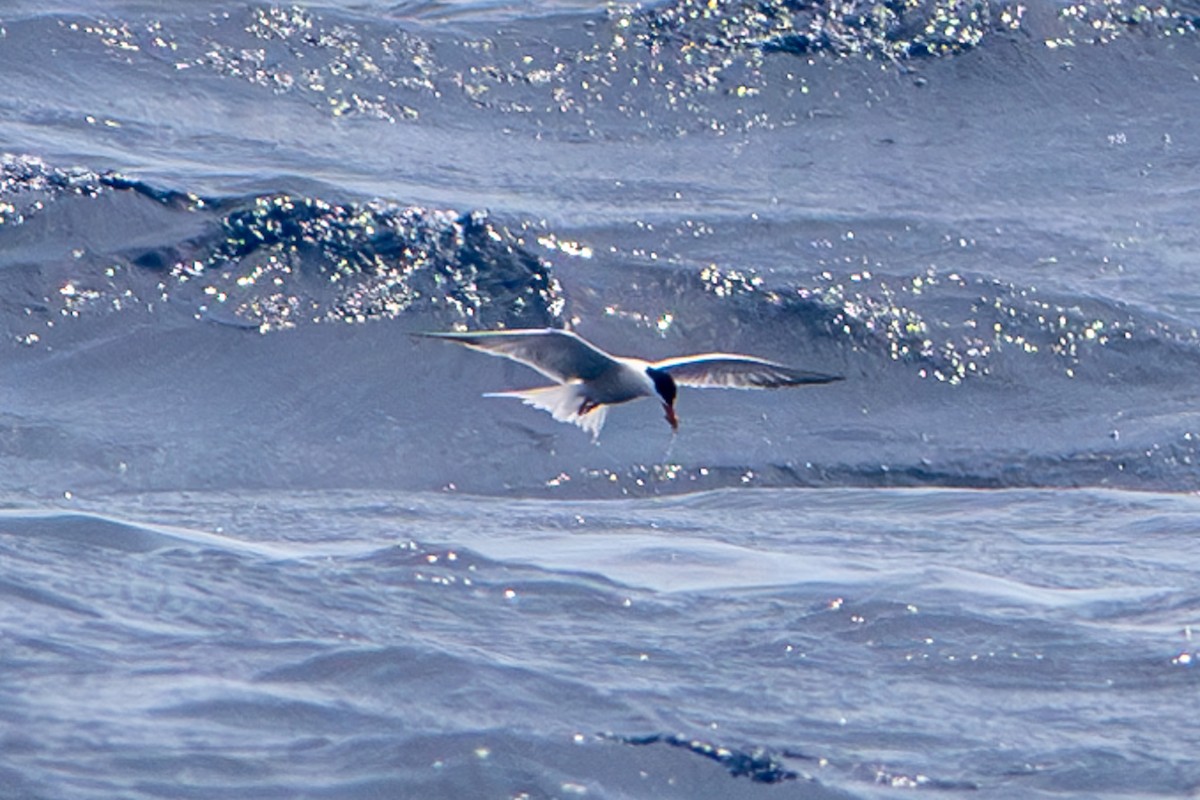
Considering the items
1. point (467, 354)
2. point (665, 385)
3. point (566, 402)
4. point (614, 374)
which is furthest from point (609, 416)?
point (665, 385)

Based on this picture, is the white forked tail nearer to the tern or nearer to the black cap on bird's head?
the tern

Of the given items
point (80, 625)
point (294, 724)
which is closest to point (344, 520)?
point (80, 625)

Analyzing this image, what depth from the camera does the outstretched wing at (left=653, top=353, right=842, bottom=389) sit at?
17.9 feet

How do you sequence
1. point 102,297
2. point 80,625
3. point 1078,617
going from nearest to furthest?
point 80,625, point 1078,617, point 102,297

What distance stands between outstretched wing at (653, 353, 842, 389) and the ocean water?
725mm

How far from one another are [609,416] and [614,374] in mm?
2215

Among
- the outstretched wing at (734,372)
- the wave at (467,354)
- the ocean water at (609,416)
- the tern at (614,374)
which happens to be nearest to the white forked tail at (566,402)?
the tern at (614,374)

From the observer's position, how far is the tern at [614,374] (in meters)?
5.47

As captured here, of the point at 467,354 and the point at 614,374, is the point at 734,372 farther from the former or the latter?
the point at 467,354

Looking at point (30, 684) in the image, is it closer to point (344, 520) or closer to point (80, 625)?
point (80, 625)

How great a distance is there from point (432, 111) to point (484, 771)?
641 centimetres

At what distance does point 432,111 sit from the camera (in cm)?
1092

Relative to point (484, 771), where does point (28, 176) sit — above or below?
above

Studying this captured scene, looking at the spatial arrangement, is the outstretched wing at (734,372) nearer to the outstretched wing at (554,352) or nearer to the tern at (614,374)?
the tern at (614,374)
